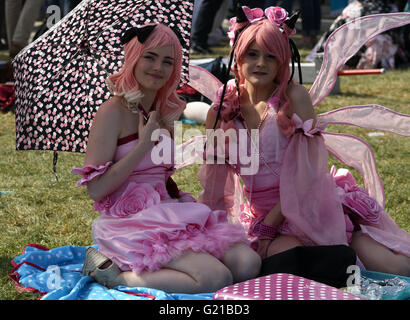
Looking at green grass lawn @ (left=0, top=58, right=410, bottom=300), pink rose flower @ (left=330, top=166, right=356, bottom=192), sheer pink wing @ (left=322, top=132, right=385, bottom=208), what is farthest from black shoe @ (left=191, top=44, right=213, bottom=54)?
pink rose flower @ (left=330, top=166, right=356, bottom=192)

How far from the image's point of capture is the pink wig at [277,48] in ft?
9.89

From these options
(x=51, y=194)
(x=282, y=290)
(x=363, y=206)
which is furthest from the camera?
(x=51, y=194)

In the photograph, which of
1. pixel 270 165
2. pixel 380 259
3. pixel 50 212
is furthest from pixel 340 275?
pixel 50 212

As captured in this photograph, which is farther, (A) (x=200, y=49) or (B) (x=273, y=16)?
(A) (x=200, y=49)

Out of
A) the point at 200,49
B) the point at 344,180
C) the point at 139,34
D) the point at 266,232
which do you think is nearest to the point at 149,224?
the point at 266,232

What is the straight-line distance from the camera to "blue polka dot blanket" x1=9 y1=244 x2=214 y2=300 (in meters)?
2.68

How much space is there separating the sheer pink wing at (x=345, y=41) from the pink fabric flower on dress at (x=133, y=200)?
972mm

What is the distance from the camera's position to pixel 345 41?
10.9 feet

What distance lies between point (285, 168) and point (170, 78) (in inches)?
26.0

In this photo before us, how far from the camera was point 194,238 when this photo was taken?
9.29ft

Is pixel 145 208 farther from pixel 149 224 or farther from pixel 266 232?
pixel 266 232

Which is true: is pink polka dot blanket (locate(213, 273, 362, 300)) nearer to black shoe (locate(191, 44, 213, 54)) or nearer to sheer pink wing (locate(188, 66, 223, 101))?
sheer pink wing (locate(188, 66, 223, 101))
